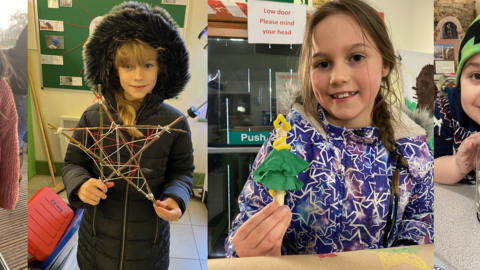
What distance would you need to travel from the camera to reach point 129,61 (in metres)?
0.76

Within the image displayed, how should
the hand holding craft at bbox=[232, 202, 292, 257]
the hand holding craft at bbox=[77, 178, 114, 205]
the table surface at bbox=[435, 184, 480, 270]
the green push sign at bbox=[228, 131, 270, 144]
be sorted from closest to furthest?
the hand holding craft at bbox=[77, 178, 114, 205], the hand holding craft at bbox=[232, 202, 292, 257], the green push sign at bbox=[228, 131, 270, 144], the table surface at bbox=[435, 184, 480, 270]

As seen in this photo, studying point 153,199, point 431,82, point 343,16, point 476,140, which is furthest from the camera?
point 476,140

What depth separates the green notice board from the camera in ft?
2.57

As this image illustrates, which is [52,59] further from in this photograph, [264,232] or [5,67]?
[264,232]

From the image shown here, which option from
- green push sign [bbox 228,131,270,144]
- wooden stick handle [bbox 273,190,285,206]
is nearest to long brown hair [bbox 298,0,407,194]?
green push sign [bbox 228,131,270,144]

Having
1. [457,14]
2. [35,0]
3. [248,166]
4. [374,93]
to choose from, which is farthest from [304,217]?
[457,14]

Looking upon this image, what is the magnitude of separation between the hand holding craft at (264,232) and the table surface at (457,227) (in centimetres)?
69

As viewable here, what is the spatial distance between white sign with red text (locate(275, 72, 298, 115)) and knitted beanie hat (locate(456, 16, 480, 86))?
80cm

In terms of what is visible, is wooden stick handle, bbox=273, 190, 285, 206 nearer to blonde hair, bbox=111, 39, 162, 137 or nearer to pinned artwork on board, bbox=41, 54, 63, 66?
blonde hair, bbox=111, 39, 162, 137

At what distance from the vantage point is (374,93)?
957 millimetres

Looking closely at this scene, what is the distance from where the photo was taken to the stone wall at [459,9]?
4.24 feet

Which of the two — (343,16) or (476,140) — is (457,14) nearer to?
(476,140)

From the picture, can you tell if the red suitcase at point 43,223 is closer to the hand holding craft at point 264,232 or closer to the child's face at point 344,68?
the hand holding craft at point 264,232

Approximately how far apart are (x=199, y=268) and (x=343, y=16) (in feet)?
2.78
